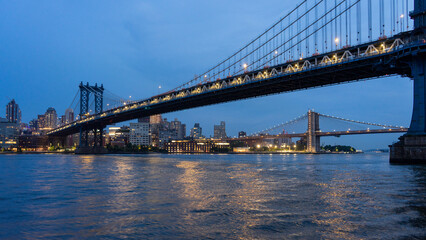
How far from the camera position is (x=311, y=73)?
4612 centimetres

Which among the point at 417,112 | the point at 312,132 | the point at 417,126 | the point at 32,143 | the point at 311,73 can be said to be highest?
the point at 311,73

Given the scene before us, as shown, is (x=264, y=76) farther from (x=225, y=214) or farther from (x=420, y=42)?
(x=225, y=214)

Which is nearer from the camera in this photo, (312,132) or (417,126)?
(417,126)

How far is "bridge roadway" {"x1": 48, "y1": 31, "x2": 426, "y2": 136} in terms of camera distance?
1378 inches

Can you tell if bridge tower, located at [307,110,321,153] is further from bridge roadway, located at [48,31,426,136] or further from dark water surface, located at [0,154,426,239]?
dark water surface, located at [0,154,426,239]

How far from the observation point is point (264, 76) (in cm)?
5434

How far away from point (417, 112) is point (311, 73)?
1645 cm

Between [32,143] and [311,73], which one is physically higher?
[311,73]

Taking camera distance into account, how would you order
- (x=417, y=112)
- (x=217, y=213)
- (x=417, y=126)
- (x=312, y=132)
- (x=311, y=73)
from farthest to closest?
(x=312, y=132), (x=311, y=73), (x=417, y=112), (x=417, y=126), (x=217, y=213)

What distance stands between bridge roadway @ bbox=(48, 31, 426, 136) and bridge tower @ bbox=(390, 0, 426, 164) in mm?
979

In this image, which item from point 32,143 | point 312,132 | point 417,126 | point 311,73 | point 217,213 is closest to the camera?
point 217,213

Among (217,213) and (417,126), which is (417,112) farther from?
(217,213)

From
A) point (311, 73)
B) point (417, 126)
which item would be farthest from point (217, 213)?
point (311, 73)

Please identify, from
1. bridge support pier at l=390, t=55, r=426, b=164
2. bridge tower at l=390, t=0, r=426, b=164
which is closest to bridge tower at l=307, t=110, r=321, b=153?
bridge tower at l=390, t=0, r=426, b=164
